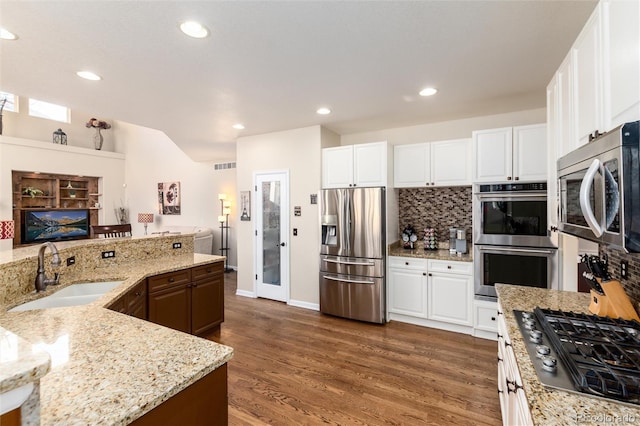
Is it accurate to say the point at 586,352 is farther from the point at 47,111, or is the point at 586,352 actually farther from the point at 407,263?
the point at 47,111

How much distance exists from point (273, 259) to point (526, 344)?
3.75 metres

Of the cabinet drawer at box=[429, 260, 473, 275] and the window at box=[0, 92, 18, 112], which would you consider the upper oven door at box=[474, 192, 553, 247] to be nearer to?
the cabinet drawer at box=[429, 260, 473, 275]

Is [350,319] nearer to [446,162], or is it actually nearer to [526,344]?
[446,162]

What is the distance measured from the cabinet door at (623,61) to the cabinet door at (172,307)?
10.8 ft

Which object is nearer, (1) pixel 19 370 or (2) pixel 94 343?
(1) pixel 19 370

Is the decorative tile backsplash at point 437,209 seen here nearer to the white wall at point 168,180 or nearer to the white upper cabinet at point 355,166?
the white upper cabinet at point 355,166

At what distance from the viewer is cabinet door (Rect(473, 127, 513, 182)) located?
311 centimetres

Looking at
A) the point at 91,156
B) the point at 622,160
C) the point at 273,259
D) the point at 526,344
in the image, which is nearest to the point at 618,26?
the point at 622,160

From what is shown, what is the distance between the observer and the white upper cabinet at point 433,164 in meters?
3.47

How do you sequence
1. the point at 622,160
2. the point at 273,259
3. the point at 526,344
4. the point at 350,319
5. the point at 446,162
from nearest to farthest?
the point at 622,160, the point at 526,344, the point at 446,162, the point at 350,319, the point at 273,259

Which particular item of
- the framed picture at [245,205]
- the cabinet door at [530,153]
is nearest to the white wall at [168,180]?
the framed picture at [245,205]

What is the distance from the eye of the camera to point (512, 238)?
121 inches

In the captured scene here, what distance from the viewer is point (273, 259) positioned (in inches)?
181

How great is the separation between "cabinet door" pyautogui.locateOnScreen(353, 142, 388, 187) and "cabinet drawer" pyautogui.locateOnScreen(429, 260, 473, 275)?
3.83 ft
